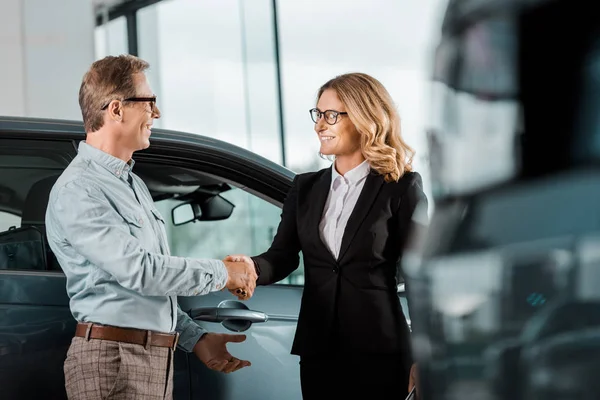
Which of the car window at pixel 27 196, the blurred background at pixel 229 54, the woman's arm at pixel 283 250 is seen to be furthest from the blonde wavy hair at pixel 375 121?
the blurred background at pixel 229 54

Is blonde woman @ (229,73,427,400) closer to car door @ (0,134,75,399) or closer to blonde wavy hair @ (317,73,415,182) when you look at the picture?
blonde wavy hair @ (317,73,415,182)

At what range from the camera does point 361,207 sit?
238 cm

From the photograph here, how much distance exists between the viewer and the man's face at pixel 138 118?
225 centimetres

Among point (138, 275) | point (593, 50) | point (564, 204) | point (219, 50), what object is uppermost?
point (219, 50)

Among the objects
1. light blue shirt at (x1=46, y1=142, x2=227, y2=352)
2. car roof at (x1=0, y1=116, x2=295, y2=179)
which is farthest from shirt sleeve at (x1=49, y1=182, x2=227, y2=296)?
car roof at (x1=0, y1=116, x2=295, y2=179)

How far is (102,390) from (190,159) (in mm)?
986

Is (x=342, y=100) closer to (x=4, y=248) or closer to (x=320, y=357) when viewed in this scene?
(x=320, y=357)

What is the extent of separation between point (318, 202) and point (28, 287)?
83 centimetres

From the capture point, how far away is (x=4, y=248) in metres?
2.65

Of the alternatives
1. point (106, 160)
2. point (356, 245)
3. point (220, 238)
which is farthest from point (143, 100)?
point (220, 238)

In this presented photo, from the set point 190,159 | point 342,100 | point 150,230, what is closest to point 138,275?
point 150,230

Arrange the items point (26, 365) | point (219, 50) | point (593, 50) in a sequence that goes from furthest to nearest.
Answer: point (219, 50) < point (26, 365) < point (593, 50)

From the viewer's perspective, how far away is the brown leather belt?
2113 millimetres

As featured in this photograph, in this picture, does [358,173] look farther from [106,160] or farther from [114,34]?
[114,34]
